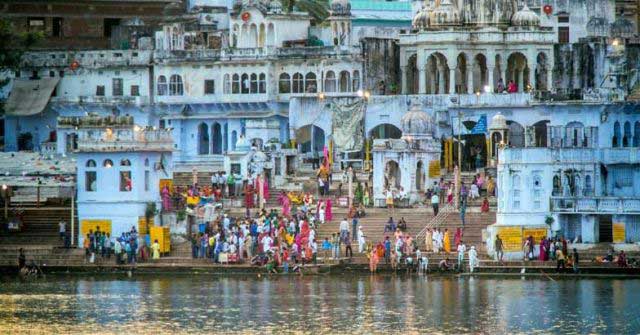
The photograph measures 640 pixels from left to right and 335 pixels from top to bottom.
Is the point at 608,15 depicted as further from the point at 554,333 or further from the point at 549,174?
the point at 554,333

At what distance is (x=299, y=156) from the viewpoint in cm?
11681

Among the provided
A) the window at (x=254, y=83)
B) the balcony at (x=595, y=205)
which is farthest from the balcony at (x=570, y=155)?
the window at (x=254, y=83)

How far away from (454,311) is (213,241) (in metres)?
13.2

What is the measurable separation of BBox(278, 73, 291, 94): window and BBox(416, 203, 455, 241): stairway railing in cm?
1676

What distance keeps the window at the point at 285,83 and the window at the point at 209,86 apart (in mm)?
2814

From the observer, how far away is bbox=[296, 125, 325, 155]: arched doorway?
120 meters

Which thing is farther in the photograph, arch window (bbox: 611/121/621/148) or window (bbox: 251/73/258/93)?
window (bbox: 251/73/258/93)

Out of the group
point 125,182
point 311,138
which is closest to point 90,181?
point 125,182

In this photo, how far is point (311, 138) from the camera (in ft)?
394

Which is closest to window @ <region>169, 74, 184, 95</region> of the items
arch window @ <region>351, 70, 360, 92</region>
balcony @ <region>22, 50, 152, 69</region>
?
balcony @ <region>22, 50, 152, 69</region>

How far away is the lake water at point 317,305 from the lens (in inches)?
3504

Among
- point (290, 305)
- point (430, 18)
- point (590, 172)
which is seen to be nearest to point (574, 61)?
point (430, 18)

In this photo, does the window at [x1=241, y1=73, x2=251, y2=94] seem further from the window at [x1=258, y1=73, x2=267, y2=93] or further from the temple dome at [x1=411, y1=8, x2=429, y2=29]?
the temple dome at [x1=411, y1=8, x2=429, y2=29]

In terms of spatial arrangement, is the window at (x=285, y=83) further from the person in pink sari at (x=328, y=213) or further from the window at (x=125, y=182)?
the person in pink sari at (x=328, y=213)
